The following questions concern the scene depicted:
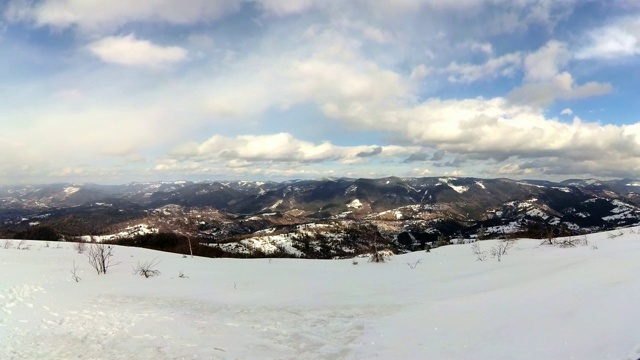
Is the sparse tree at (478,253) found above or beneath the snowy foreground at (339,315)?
beneath

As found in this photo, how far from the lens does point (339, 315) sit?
797 centimetres

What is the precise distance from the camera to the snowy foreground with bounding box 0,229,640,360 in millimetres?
5383

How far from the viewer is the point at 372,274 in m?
13.7

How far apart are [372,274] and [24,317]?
10.0 metres

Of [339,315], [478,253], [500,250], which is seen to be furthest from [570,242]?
[339,315]

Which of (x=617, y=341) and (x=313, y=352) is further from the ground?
(x=617, y=341)

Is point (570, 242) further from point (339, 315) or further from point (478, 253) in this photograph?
point (339, 315)

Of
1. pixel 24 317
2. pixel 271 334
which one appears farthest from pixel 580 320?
pixel 24 317

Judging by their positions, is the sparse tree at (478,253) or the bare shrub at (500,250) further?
the sparse tree at (478,253)

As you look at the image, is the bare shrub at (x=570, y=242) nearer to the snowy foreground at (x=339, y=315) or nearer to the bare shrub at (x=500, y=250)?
the bare shrub at (x=500, y=250)

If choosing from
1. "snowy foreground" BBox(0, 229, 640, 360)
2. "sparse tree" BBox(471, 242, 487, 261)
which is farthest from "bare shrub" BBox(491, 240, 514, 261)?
"snowy foreground" BBox(0, 229, 640, 360)

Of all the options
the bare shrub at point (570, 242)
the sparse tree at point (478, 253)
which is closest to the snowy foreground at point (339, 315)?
the sparse tree at point (478, 253)

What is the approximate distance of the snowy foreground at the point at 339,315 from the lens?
5.38m

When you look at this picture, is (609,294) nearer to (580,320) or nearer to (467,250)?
(580,320)
